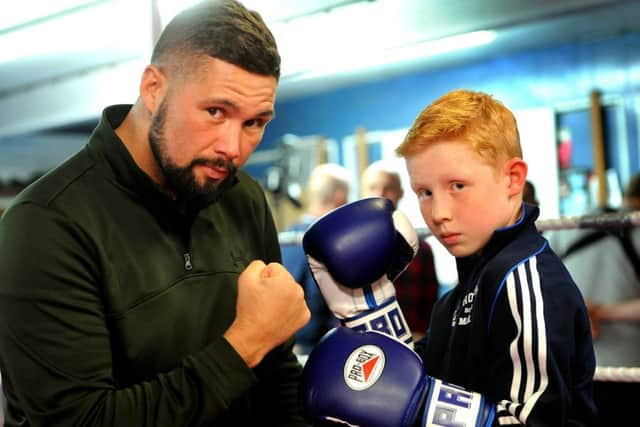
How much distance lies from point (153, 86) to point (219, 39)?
5.1 inches

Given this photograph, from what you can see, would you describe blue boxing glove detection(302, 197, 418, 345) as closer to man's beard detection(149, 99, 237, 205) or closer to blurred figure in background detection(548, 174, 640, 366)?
man's beard detection(149, 99, 237, 205)

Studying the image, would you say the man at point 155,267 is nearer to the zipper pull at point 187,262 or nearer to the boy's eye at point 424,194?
the zipper pull at point 187,262

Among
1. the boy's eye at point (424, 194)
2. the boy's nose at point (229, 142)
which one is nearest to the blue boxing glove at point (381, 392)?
the boy's eye at point (424, 194)

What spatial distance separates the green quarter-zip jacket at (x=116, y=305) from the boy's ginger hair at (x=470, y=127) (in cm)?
38

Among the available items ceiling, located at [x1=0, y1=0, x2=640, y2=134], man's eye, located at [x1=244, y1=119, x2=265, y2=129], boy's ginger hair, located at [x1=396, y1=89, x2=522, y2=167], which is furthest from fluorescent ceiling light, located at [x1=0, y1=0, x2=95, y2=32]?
boy's ginger hair, located at [x1=396, y1=89, x2=522, y2=167]

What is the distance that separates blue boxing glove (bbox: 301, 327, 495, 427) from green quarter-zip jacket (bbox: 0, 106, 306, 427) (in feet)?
0.39

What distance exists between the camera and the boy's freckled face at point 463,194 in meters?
1.05

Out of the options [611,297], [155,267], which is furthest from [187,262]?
[611,297]

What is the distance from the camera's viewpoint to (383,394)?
0.98 metres

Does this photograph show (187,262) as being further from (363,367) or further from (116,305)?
(363,367)

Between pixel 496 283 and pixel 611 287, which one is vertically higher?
pixel 496 283

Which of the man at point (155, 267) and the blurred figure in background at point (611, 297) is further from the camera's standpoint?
the blurred figure in background at point (611, 297)

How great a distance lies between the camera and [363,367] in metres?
1.01

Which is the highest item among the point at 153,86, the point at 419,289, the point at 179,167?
the point at 153,86
